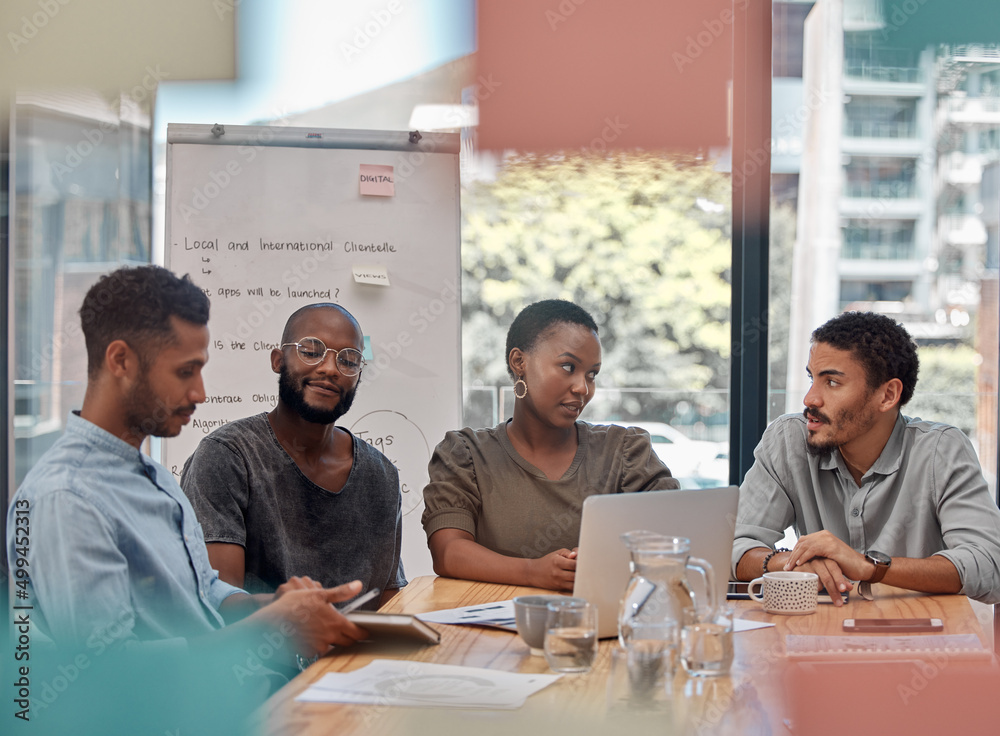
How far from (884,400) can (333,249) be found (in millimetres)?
1650

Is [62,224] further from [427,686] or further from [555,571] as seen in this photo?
[427,686]

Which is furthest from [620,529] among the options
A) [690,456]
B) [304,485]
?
[690,456]

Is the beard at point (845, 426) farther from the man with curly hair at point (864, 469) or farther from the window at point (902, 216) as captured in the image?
the window at point (902, 216)

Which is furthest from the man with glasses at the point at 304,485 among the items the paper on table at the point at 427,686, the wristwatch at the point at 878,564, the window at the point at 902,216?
the window at the point at 902,216

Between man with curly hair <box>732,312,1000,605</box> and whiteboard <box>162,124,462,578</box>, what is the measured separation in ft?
3.55

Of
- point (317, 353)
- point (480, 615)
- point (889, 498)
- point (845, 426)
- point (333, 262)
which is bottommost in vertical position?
point (480, 615)

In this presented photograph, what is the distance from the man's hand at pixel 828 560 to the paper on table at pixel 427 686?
70 cm

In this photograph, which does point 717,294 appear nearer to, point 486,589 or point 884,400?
point 884,400

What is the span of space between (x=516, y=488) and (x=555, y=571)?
387 millimetres

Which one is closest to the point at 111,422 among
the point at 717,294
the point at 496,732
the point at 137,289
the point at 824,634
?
the point at 137,289

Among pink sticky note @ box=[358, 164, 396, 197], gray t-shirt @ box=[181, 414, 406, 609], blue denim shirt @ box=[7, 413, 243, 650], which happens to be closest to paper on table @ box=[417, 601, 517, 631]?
gray t-shirt @ box=[181, 414, 406, 609]

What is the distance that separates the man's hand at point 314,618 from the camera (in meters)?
1.32

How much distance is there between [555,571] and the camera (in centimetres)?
164

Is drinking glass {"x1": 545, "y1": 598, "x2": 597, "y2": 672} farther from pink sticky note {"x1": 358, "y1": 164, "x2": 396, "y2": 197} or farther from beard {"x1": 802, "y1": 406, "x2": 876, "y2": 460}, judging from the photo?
pink sticky note {"x1": 358, "y1": 164, "x2": 396, "y2": 197}
